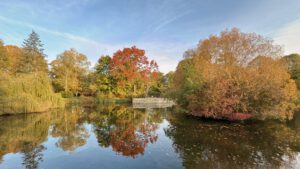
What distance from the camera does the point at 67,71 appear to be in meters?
36.7

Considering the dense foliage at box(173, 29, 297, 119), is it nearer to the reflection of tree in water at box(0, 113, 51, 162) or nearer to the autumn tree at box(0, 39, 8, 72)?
the reflection of tree in water at box(0, 113, 51, 162)

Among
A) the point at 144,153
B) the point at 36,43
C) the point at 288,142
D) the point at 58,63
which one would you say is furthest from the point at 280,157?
the point at 36,43

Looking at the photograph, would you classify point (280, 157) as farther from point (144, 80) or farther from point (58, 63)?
point (58, 63)

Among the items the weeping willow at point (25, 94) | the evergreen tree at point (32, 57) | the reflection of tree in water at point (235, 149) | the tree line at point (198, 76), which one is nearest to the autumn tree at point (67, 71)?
the tree line at point (198, 76)

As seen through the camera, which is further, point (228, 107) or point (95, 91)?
point (95, 91)

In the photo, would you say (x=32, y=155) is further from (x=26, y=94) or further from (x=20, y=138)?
(x=26, y=94)

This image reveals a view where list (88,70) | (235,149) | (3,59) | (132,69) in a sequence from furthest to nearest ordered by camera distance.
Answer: (88,70) < (132,69) < (3,59) < (235,149)

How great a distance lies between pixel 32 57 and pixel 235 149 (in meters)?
39.6

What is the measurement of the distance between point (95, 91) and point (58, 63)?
31.5ft

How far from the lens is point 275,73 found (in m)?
16.9

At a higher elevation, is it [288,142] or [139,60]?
[139,60]

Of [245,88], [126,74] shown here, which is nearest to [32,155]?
[245,88]

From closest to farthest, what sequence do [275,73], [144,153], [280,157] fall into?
1. [280,157]
2. [144,153]
3. [275,73]

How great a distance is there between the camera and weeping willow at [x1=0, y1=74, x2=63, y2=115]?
17.6 m
